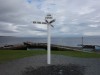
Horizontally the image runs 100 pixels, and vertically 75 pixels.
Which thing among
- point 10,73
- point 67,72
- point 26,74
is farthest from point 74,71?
point 10,73

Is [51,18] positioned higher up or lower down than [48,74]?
higher up

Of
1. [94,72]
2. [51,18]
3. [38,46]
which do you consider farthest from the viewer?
[38,46]

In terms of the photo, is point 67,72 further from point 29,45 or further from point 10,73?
point 29,45

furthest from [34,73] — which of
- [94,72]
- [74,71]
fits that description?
[94,72]

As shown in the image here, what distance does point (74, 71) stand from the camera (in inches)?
444

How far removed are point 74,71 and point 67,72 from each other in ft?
1.48

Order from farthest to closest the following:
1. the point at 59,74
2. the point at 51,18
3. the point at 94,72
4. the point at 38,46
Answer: the point at 38,46 → the point at 51,18 → the point at 94,72 → the point at 59,74

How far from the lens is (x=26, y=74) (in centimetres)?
1073

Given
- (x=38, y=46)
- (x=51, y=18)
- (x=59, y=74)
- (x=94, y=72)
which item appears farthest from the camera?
(x=38, y=46)

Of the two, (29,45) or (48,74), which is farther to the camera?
(29,45)

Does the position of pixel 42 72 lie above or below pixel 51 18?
below

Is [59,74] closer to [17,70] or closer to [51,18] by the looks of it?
[17,70]

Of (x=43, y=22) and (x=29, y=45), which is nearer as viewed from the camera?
(x=43, y=22)

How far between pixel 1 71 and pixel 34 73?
1.91 meters
